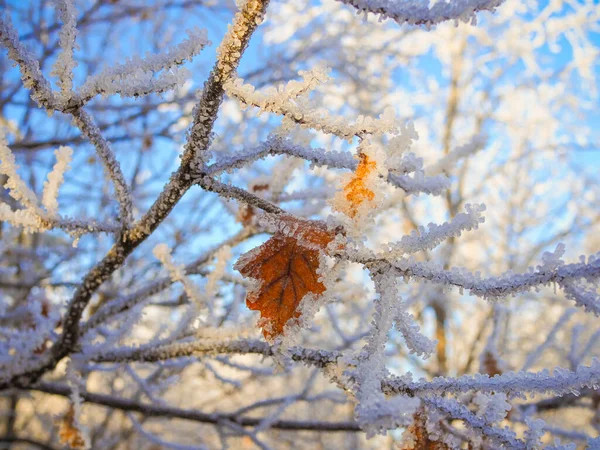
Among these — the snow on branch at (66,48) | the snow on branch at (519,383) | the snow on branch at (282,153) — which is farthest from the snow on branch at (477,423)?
the snow on branch at (66,48)

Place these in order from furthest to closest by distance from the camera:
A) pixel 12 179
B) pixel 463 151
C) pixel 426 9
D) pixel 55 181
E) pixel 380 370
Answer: pixel 463 151 → pixel 55 181 → pixel 12 179 → pixel 380 370 → pixel 426 9

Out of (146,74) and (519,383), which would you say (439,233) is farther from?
(146,74)

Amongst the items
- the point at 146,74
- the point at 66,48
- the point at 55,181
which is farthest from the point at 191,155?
the point at 55,181

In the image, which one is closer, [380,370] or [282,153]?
[380,370]

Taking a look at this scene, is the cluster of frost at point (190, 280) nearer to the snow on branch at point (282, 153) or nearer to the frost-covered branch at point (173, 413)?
the snow on branch at point (282, 153)

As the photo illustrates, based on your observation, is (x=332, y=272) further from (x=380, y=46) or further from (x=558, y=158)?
(x=558, y=158)
